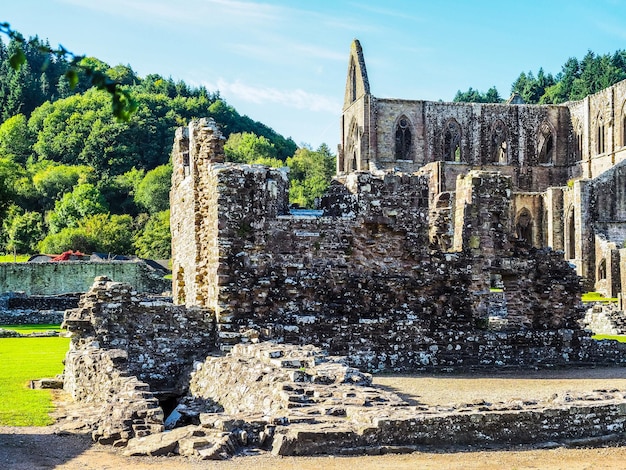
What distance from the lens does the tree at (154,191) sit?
10275 centimetres

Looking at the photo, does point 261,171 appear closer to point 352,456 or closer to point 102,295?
point 102,295

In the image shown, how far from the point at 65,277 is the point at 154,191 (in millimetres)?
48606

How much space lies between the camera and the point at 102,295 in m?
16.1

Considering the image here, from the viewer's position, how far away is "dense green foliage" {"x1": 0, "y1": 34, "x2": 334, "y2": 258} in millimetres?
90438

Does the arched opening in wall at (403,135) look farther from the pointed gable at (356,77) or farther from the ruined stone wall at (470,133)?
the pointed gable at (356,77)

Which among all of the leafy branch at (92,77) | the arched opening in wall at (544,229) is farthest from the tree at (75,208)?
the leafy branch at (92,77)

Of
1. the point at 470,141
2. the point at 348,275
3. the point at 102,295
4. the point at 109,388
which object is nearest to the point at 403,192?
the point at 348,275

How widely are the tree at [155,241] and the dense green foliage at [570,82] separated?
4917 cm

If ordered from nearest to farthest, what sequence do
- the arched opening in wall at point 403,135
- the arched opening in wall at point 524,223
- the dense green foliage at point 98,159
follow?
the arched opening in wall at point 524,223, the arched opening in wall at point 403,135, the dense green foliage at point 98,159

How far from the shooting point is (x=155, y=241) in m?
87.6

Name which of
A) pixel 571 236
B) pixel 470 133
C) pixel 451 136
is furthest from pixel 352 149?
pixel 571 236

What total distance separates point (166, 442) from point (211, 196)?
8.55 meters

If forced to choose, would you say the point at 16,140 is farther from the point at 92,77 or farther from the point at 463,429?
the point at 92,77

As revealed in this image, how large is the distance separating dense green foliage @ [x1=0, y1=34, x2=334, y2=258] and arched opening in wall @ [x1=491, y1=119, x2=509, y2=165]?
21.1m
